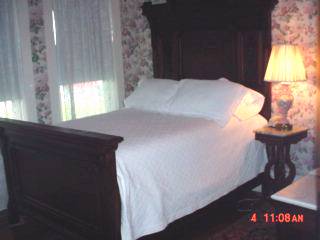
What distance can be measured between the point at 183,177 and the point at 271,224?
29.3 inches

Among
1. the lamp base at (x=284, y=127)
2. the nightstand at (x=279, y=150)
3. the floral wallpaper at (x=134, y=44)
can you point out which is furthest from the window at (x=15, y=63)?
the lamp base at (x=284, y=127)

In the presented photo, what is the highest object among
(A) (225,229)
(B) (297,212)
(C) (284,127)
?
(C) (284,127)

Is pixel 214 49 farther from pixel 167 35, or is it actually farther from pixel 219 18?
pixel 167 35

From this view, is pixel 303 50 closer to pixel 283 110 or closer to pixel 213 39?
pixel 283 110

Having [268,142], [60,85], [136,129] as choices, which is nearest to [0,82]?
→ [60,85]

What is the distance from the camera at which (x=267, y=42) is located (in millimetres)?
3398

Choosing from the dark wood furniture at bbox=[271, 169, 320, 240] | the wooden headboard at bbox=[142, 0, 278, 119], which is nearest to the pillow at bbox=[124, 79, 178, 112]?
the wooden headboard at bbox=[142, 0, 278, 119]

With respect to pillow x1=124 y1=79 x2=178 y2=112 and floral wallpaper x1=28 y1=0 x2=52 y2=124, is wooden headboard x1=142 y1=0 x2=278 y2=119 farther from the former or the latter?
floral wallpaper x1=28 y1=0 x2=52 y2=124

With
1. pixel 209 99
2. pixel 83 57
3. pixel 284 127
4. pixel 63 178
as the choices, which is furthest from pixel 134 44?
pixel 63 178

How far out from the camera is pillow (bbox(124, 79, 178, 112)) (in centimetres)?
363

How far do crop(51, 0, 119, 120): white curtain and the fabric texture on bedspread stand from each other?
2.07 feet

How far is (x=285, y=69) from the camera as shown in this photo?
3035 mm

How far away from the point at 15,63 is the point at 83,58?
691 mm

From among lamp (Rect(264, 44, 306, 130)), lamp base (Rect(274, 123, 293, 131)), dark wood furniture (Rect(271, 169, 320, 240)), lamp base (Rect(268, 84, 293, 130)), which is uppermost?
lamp (Rect(264, 44, 306, 130))
